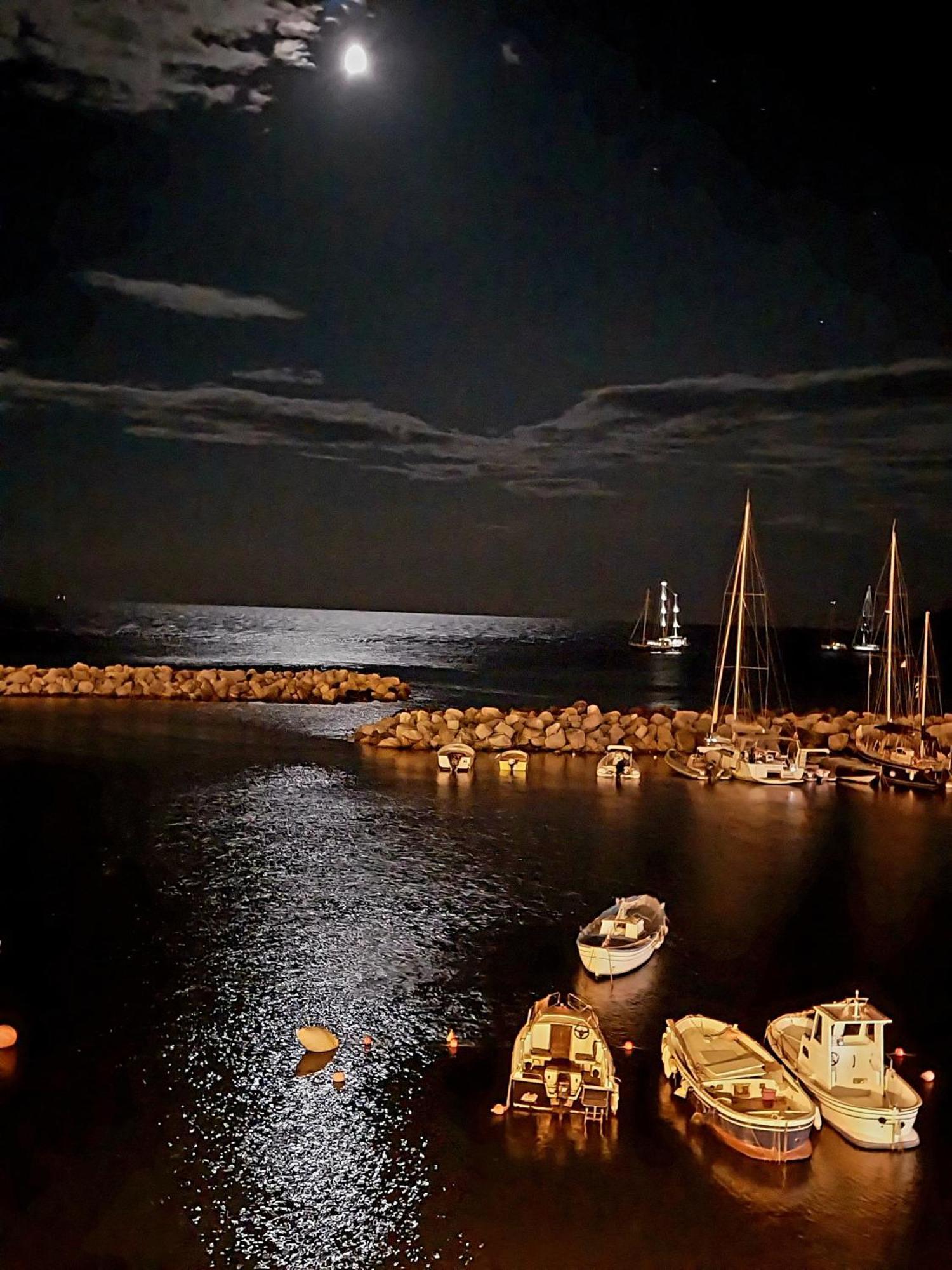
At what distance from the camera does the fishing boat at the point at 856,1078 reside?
11531 mm

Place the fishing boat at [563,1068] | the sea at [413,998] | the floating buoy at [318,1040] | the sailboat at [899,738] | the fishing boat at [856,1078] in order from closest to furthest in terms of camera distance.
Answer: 1. the sea at [413,998]
2. the fishing boat at [856,1078]
3. the fishing boat at [563,1068]
4. the floating buoy at [318,1040]
5. the sailboat at [899,738]

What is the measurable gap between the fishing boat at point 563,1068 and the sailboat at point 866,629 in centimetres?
5545

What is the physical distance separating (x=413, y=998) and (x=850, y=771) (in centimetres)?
2293

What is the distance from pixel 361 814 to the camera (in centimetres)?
2748

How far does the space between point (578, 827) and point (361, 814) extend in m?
5.77

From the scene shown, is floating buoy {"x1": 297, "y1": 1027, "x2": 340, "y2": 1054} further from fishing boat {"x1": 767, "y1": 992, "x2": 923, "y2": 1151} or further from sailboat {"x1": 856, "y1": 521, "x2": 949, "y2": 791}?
sailboat {"x1": 856, "y1": 521, "x2": 949, "y2": 791}

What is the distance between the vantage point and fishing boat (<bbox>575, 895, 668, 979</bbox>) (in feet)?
53.7

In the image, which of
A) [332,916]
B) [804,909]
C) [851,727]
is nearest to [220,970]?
[332,916]

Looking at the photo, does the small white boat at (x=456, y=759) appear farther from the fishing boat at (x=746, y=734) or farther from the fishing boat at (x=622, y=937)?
the fishing boat at (x=622, y=937)

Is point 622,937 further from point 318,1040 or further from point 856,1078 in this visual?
point 318,1040

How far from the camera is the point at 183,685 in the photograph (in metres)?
54.2

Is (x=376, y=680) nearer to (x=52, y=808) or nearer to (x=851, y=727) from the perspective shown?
(x=851, y=727)

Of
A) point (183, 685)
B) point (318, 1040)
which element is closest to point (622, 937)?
point (318, 1040)

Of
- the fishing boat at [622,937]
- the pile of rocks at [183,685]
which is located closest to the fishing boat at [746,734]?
the fishing boat at [622,937]
